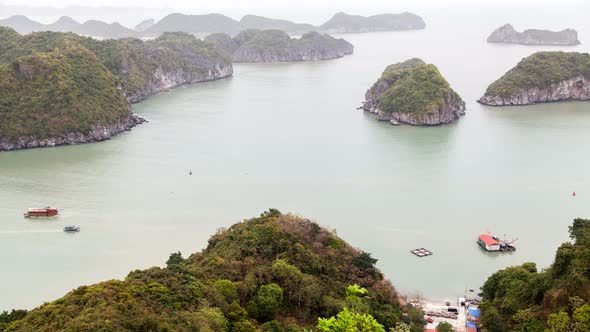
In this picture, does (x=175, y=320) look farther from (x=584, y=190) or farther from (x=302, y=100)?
(x=302, y=100)

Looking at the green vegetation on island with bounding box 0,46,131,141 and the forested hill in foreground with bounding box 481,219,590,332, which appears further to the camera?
the green vegetation on island with bounding box 0,46,131,141

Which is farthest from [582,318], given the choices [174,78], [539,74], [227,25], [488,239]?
[227,25]

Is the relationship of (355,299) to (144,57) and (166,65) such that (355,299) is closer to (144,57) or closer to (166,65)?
(166,65)

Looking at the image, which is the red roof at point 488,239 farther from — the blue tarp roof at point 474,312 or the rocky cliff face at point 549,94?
the rocky cliff face at point 549,94

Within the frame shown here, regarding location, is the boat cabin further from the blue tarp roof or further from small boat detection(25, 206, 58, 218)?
small boat detection(25, 206, 58, 218)

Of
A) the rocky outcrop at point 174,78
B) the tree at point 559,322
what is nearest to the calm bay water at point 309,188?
the tree at point 559,322

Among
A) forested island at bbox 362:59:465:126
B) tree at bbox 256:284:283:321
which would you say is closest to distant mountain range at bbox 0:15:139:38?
forested island at bbox 362:59:465:126
